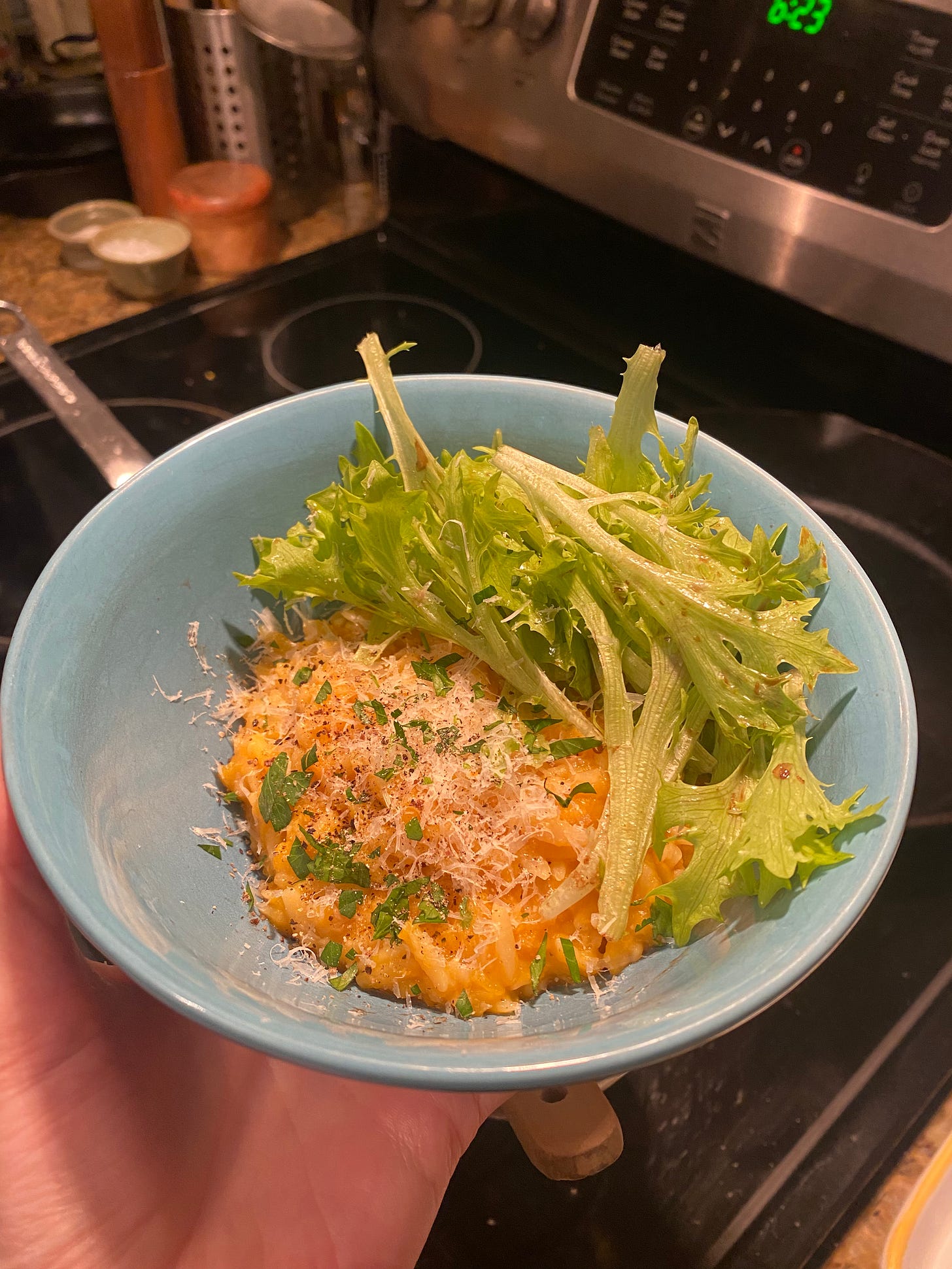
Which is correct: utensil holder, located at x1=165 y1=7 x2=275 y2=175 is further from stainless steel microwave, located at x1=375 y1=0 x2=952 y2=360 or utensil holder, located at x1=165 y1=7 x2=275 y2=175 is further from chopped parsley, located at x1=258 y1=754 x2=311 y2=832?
chopped parsley, located at x1=258 y1=754 x2=311 y2=832

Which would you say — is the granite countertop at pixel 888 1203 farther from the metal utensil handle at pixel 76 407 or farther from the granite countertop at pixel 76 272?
the granite countertop at pixel 76 272

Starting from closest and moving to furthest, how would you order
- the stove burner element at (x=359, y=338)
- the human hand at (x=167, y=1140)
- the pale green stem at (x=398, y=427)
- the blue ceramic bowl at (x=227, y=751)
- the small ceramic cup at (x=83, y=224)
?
1. the blue ceramic bowl at (x=227, y=751)
2. the human hand at (x=167, y=1140)
3. the pale green stem at (x=398, y=427)
4. the stove burner element at (x=359, y=338)
5. the small ceramic cup at (x=83, y=224)

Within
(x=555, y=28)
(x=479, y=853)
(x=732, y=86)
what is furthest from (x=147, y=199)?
(x=479, y=853)

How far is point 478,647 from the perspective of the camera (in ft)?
3.29

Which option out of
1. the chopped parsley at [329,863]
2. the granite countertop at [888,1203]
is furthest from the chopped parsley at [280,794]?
the granite countertop at [888,1203]

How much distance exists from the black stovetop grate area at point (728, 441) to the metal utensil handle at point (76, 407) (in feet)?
0.72

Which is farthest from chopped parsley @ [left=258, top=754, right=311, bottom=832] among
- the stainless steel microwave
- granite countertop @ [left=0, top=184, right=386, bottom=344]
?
granite countertop @ [left=0, top=184, right=386, bottom=344]

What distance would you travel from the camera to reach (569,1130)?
951 mm

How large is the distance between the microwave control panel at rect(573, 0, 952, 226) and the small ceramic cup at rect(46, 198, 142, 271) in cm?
127

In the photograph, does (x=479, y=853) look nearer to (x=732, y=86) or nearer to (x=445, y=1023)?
(x=445, y=1023)

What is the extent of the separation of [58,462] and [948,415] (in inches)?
61.2

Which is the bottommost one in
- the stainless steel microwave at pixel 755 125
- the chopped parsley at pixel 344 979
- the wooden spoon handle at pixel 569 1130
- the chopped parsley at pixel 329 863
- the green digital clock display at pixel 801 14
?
the wooden spoon handle at pixel 569 1130

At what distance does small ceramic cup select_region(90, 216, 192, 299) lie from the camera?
203 centimetres

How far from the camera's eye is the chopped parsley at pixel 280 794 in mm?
942
